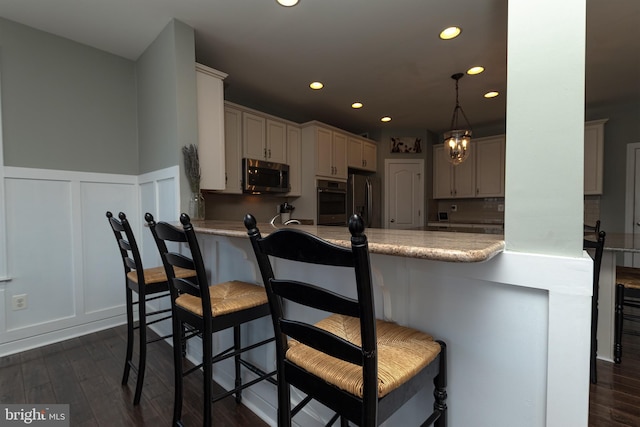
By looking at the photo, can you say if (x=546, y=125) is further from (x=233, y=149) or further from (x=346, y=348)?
(x=233, y=149)

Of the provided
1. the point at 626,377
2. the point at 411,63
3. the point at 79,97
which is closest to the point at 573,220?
the point at 626,377

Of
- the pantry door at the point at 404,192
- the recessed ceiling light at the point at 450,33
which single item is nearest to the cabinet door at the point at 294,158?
the pantry door at the point at 404,192

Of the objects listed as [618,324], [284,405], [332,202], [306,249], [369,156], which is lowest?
[618,324]

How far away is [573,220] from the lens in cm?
79

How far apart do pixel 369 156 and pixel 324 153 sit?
1.22 m

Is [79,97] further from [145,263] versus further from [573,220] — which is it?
[573,220]

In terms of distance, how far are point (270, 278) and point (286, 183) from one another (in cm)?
311

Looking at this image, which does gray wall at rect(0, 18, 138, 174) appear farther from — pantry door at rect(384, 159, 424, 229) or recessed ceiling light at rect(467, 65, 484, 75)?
pantry door at rect(384, 159, 424, 229)

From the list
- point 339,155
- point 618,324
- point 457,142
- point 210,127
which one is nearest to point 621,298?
point 618,324

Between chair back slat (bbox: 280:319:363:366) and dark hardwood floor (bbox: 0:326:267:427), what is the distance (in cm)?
111

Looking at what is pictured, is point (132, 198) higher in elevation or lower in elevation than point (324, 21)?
lower

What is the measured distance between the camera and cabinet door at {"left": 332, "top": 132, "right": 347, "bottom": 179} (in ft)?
14.3

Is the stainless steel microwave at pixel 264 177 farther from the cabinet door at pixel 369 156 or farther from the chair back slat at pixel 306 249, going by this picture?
the chair back slat at pixel 306 249

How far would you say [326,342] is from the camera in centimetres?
74
